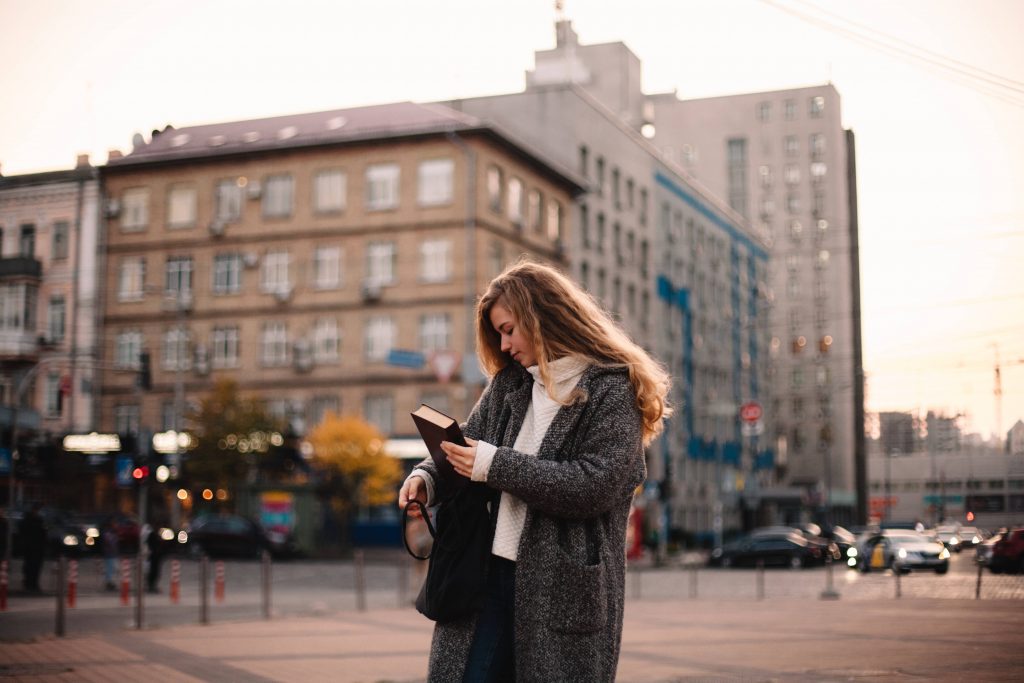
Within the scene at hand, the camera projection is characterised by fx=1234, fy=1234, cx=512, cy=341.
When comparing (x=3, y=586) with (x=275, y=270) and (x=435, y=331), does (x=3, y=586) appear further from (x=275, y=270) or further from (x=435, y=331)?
(x=275, y=270)

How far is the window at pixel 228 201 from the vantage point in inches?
1989

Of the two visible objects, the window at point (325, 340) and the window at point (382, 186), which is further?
the window at point (325, 340)

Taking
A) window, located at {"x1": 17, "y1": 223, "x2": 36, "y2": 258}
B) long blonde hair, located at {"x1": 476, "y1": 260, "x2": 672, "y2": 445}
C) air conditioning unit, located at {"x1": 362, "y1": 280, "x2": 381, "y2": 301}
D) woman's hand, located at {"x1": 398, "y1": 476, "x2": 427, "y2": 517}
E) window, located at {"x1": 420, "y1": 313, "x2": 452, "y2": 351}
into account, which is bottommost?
woman's hand, located at {"x1": 398, "y1": 476, "x2": 427, "y2": 517}

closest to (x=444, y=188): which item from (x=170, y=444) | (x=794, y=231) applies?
(x=170, y=444)

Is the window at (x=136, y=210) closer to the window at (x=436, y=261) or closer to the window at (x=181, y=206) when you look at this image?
the window at (x=181, y=206)

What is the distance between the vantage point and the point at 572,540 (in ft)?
12.9

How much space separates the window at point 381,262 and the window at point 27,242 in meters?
30.0

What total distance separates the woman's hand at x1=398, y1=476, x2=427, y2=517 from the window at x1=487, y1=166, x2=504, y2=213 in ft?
149

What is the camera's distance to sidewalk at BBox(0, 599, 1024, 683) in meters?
10.4

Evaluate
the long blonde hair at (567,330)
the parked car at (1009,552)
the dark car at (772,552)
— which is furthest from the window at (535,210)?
the long blonde hair at (567,330)

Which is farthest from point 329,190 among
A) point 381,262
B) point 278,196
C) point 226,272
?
point 226,272

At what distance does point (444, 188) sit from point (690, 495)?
28620 mm

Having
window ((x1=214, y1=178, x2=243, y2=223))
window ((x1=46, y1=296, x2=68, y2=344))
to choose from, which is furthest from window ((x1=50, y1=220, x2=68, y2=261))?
window ((x1=214, y1=178, x2=243, y2=223))

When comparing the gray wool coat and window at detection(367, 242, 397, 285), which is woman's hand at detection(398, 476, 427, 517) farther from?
window at detection(367, 242, 397, 285)
